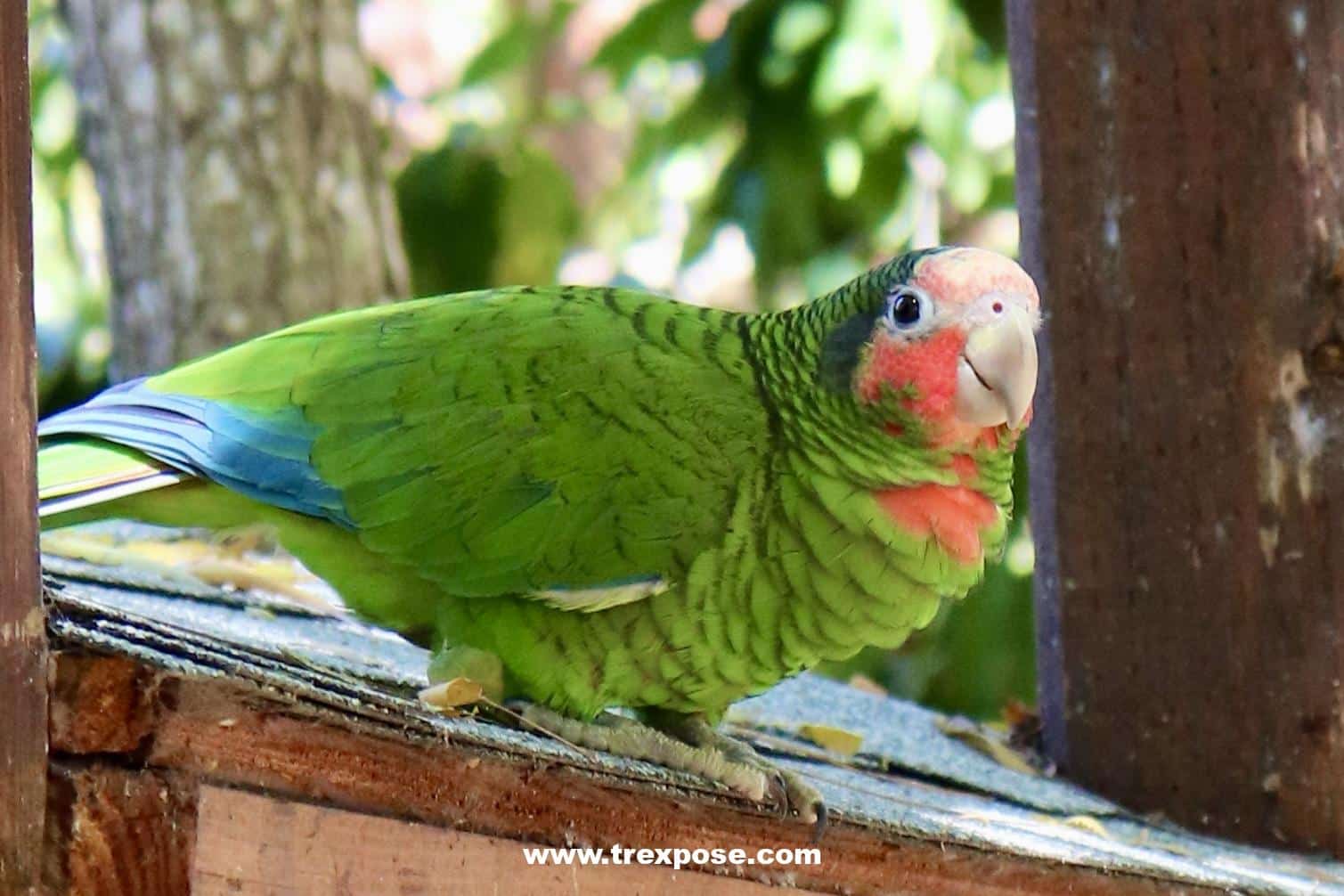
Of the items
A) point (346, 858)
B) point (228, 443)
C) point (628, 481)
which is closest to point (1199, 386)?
point (628, 481)

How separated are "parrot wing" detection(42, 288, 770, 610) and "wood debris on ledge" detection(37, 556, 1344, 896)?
0.19m

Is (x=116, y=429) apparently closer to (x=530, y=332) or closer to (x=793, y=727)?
(x=530, y=332)

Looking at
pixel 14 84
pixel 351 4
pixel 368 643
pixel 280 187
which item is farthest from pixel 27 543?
pixel 351 4

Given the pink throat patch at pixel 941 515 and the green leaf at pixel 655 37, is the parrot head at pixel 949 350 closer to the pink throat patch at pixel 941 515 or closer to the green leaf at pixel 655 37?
the pink throat patch at pixel 941 515

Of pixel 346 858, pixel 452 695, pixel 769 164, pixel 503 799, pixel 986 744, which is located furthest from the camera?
pixel 769 164

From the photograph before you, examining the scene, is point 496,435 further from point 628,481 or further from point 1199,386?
point 1199,386

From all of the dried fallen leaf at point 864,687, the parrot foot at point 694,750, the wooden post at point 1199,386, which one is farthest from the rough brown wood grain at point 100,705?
the dried fallen leaf at point 864,687

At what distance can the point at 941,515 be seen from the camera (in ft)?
6.93

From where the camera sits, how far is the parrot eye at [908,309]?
2.09 meters

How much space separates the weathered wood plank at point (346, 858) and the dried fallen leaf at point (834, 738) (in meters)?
0.76

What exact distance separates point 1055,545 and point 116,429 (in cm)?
147

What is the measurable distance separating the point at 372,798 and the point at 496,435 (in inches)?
25.7

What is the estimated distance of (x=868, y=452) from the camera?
2115 millimetres

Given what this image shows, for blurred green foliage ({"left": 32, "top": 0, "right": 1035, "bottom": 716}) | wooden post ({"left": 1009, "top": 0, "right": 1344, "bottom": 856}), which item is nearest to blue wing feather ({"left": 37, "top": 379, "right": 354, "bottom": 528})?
wooden post ({"left": 1009, "top": 0, "right": 1344, "bottom": 856})
